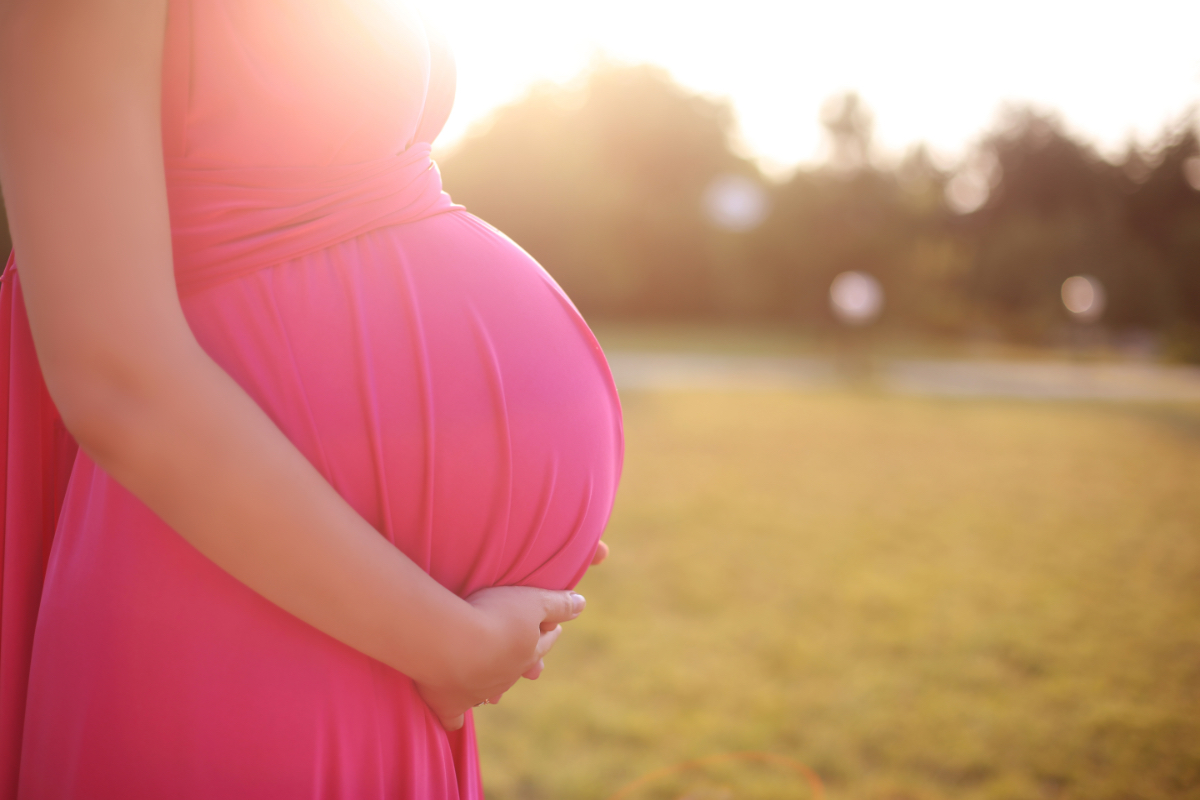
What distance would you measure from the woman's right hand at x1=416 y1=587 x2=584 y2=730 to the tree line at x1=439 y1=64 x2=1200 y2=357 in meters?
22.7

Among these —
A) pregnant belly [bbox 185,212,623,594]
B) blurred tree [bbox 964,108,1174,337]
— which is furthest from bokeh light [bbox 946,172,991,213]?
pregnant belly [bbox 185,212,623,594]

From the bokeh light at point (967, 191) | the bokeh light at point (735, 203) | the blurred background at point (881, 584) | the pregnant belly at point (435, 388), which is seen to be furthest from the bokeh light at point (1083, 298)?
the pregnant belly at point (435, 388)

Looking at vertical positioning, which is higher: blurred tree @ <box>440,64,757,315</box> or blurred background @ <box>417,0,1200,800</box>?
blurred tree @ <box>440,64,757,315</box>

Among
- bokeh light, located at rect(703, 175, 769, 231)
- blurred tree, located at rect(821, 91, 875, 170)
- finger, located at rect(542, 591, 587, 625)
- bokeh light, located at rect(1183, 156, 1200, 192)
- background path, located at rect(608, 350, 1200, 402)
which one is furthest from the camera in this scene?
bokeh light, located at rect(1183, 156, 1200, 192)

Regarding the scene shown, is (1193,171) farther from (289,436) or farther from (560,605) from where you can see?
(289,436)

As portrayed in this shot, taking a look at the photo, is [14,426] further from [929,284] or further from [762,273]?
[929,284]

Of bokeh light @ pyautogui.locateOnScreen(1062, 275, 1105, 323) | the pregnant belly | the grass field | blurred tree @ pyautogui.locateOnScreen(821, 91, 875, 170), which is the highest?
blurred tree @ pyautogui.locateOnScreen(821, 91, 875, 170)

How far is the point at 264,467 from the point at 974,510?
6841mm

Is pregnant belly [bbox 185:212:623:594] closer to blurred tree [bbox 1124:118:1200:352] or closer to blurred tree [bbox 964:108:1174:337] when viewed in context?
blurred tree [bbox 964:108:1174:337]

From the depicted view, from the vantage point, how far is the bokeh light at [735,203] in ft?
97.9

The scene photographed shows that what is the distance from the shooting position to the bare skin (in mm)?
594

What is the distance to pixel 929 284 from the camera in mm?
29531

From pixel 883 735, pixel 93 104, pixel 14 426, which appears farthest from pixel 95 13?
pixel 883 735

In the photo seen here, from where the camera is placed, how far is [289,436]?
2.37ft
